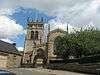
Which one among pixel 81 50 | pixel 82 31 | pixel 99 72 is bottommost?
pixel 99 72

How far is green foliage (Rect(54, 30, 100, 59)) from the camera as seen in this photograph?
→ 53.3 metres

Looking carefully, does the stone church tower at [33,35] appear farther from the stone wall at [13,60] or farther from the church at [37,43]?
the stone wall at [13,60]

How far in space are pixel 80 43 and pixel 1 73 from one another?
154ft

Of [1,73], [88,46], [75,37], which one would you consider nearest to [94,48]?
[88,46]

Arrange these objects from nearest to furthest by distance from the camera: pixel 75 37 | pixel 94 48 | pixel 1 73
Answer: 1. pixel 1 73
2. pixel 94 48
3. pixel 75 37

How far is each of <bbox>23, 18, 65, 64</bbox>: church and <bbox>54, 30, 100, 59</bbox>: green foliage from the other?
15334 millimetres

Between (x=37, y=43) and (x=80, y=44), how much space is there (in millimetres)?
35566

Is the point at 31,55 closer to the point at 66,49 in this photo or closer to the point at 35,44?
the point at 35,44

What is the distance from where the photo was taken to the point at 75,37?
58.3 meters

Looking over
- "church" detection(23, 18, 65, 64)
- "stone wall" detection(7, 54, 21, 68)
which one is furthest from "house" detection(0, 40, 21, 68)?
"church" detection(23, 18, 65, 64)

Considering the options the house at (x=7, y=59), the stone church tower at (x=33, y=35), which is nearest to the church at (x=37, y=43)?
the stone church tower at (x=33, y=35)

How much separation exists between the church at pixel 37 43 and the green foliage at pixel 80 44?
50.3 ft

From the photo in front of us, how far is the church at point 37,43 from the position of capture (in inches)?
3102

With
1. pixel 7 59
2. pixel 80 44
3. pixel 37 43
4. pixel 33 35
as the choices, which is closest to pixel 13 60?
pixel 7 59
